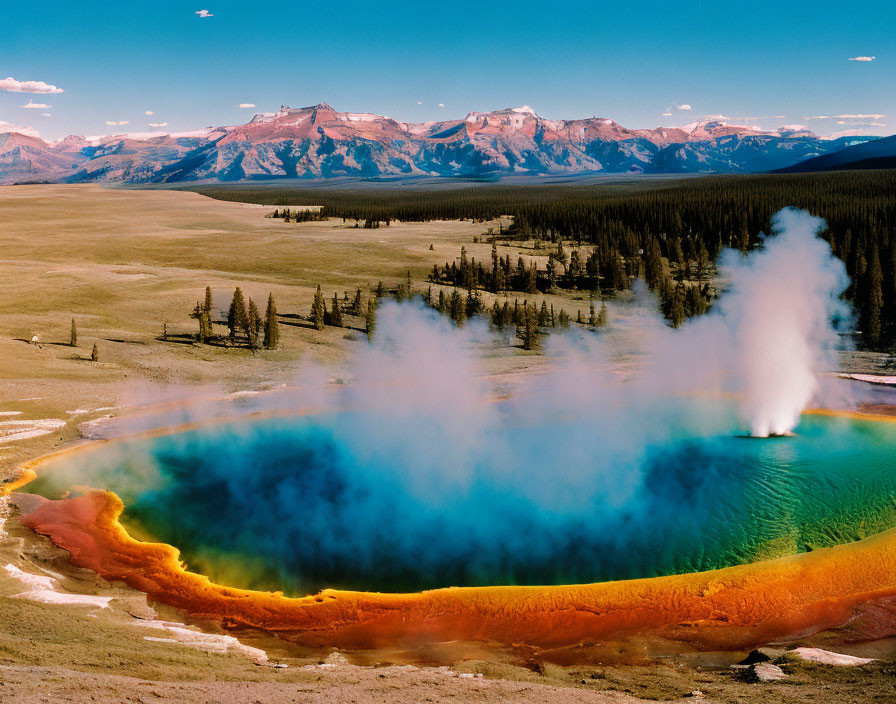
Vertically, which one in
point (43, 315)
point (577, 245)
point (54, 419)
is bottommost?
point (54, 419)

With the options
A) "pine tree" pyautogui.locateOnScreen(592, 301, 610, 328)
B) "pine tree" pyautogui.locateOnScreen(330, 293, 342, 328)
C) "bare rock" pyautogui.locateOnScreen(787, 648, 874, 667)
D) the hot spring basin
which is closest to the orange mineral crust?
the hot spring basin

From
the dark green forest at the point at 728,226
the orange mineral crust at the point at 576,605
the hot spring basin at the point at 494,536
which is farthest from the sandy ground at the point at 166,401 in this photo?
the dark green forest at the point at 728,226

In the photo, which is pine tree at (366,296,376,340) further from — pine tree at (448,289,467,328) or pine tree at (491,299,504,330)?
pine tree at (491,299,504,330)

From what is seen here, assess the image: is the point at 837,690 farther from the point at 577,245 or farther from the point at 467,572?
the point at 577,245

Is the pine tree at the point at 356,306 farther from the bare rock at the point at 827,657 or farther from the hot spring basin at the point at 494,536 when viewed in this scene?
the bare rock at the point at 827,657

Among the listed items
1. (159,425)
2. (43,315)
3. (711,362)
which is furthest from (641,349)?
(43,315)

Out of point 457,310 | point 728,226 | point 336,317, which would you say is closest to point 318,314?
point 336,317
